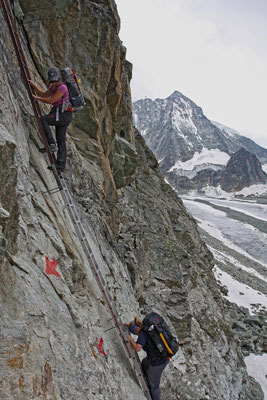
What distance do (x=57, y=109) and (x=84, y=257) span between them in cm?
336

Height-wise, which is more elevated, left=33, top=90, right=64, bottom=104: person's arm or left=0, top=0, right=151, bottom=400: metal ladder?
left=33, top=90, right=64, bottom=104: person's arm

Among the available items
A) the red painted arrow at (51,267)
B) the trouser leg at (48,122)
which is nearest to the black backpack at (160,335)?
the red painted arrow at (51,267)

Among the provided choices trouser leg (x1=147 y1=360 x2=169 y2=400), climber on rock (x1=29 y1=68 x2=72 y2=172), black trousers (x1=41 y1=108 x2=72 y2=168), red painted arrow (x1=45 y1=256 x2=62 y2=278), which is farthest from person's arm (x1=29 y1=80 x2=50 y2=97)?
trouser leg (x1=147 y1=360 x2=169 y2=400)

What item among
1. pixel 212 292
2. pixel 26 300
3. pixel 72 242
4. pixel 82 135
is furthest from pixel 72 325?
pixel 212 292

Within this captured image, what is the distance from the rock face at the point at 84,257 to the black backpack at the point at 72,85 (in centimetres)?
98

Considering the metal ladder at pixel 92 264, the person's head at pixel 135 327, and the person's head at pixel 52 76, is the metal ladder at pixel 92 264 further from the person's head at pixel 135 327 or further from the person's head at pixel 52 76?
the person's head at pixel 52 76

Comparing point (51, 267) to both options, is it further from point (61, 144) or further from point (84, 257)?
point (61, 144)

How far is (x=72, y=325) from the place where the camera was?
12.8ft

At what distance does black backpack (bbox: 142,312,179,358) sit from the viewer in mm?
5059

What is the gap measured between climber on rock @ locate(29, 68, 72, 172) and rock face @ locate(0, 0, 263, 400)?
0.32m

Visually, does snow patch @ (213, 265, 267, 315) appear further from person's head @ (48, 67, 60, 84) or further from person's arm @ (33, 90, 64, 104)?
person's head @ (48, 67, 60, 84)

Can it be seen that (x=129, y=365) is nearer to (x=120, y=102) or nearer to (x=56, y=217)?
(x=56, y=217)

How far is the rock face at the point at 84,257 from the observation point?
10.1 ft

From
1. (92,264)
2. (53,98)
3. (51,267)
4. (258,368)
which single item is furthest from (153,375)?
(258,368)
